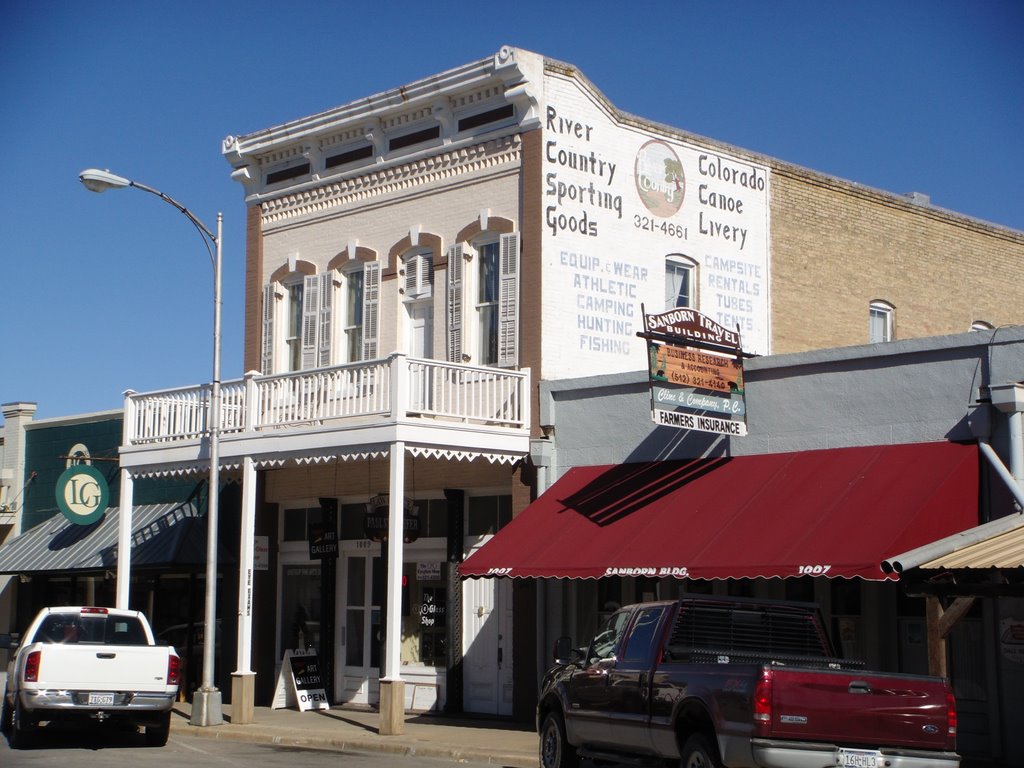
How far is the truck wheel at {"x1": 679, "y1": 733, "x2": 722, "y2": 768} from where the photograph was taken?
1143 centimetres

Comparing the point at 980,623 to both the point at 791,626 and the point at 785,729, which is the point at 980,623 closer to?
the point at 791,626

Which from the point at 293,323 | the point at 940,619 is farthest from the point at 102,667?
the point at 293,323

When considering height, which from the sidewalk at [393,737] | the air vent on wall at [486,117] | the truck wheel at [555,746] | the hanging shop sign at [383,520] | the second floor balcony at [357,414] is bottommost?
the sidewalk at [393,737]

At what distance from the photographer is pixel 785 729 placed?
1073cm

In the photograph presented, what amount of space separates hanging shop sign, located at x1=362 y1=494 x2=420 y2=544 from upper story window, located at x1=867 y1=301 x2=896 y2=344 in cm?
923

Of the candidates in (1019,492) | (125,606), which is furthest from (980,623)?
(125,606)

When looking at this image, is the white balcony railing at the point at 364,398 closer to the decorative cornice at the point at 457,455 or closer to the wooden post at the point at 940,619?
the decorative cornice at the point at 457,455

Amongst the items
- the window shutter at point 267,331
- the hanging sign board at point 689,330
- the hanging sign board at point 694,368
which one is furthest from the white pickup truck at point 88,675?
the window shutter at point 267,331

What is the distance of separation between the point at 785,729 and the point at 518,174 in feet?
41.7

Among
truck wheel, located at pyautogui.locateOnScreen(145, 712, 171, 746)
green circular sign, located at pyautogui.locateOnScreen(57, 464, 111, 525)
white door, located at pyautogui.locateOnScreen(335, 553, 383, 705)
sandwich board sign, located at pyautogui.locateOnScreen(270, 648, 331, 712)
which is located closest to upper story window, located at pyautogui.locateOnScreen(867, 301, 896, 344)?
white door, located at pyautogui.locateOnScreen(335, 553, 383, 705)

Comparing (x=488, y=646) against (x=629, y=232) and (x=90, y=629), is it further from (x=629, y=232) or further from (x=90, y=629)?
(x=629, y=232)

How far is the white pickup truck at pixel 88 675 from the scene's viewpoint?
16.9 meters

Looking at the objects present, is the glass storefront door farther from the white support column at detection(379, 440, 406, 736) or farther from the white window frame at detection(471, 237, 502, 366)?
the white support column at detection(379, 440, 406, 736)

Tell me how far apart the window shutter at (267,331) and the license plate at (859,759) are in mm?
16642
